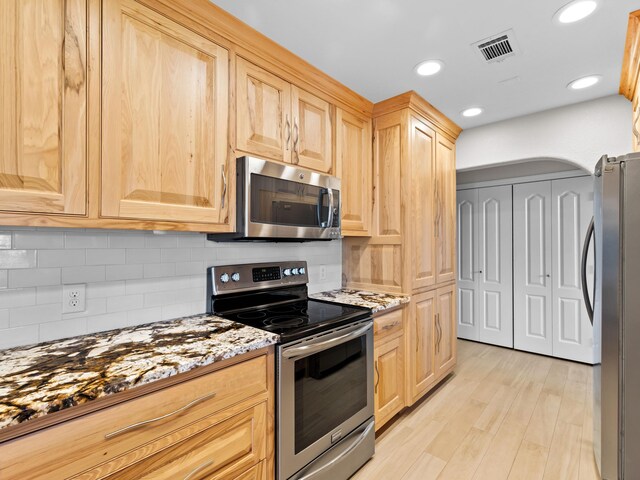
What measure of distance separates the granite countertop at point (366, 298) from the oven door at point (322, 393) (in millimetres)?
184

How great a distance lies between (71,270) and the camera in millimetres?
1363

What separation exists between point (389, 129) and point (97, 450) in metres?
2.44

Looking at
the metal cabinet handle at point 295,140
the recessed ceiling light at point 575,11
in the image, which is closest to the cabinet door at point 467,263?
the recessed ceiling light at point 575,11

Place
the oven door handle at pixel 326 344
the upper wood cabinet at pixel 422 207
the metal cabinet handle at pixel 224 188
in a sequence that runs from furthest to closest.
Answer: the upper wood cabinet at pixel 422 207 < the metal cabinet handle at pixel 224 188 < the oven door handle at pixel 326 344

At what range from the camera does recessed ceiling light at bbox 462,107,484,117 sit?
2660 mm

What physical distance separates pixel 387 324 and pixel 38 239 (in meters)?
1.88

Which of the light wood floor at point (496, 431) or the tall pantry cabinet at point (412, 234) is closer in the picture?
the light wood floor at point (496, 431)

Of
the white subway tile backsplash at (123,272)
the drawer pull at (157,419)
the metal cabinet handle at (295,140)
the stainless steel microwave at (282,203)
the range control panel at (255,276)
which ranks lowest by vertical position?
the drawer pull at (157,419)

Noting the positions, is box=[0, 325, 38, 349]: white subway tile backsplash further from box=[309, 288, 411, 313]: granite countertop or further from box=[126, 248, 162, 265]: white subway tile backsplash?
box=[309, 288, 411, 313]: granite countertop

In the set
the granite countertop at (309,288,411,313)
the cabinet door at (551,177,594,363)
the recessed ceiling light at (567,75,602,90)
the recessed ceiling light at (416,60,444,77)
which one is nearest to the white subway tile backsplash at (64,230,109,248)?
the granite countertop at (309,288,411,313)

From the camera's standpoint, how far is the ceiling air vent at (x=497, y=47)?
1.73 metres

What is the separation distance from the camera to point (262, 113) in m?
1.76

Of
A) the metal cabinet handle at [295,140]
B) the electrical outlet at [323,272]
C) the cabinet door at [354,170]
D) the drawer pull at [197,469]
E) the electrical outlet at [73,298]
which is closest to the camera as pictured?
the drawer pull at [197,469]

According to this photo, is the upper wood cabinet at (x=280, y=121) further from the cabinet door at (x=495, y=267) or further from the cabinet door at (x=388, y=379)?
the cabinet door at (x=495, y=267)
